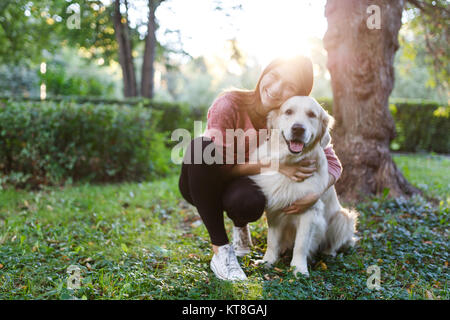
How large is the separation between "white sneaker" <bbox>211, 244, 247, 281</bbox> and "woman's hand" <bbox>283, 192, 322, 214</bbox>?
0.52 meters

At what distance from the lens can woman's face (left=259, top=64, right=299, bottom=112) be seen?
8.09 ft

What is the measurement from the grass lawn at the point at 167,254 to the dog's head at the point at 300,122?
895 mm

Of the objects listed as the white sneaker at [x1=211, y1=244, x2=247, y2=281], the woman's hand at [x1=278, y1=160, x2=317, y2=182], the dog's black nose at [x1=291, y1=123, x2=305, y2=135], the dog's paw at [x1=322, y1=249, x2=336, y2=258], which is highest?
the dog's black nose at [x1=291, y1=123, x2=305, y2=135]

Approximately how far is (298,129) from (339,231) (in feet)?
3.35

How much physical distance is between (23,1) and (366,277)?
696 cm

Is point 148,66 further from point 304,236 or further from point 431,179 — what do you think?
point 304,236

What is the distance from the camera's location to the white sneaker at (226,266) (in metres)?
2.35

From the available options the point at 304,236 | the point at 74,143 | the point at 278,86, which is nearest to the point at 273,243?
the point at 304,236

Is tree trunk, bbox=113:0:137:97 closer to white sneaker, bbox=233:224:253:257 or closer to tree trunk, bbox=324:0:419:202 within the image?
tree trunk, bbox=324:0:419:202

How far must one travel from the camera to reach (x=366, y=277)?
7.99 feet

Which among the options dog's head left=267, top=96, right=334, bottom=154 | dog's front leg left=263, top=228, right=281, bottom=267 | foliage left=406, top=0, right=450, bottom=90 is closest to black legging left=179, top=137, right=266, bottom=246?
dog's front leg left=263, top=228, right=281, bottom=267

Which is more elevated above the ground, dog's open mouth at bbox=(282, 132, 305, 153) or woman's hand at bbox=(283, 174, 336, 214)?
dog's open mouth at bbox=(282, 132, 305, 153)

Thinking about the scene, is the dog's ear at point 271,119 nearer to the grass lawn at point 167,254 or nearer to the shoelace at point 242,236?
the shoelace at point 242,236
